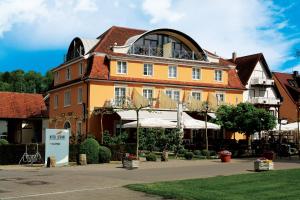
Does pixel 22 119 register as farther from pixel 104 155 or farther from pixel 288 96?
pixel 288 96

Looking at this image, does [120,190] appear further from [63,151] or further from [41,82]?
[41,82]

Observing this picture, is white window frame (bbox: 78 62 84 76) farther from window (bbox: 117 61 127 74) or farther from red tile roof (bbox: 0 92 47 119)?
red tile roof (bbox: 0 92 47 119)

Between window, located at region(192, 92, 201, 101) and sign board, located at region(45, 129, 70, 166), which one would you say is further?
window, located at region(192, 92, 201, 101)

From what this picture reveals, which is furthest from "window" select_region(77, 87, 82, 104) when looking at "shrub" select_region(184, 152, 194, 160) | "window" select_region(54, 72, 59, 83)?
"shrub" select_region(184, 152, 194, 160)

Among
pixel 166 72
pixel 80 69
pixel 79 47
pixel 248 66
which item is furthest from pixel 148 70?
pixel 248 66

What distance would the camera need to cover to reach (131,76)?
163 ft

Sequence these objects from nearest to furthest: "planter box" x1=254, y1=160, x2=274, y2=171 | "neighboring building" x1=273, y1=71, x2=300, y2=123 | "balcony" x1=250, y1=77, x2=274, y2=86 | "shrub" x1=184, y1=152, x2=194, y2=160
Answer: "planter box" x1=254, y1=160, x2=274, y2=171
"shrub" x1=184, y1=152, x2=194, y2=160
"balcony" x1=250, y1=77, x2=274, y2=86
"neighboring building" x1=273, y1=71, x2=300, y2=123

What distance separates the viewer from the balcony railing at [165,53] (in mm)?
50438

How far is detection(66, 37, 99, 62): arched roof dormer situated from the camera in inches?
2000

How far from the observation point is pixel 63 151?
31.0 m

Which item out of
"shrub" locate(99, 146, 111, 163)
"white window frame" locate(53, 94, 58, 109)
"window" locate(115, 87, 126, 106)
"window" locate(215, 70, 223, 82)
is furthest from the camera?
"white window frame" locate(53, 94, 58, 109)

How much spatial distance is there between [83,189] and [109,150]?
16.1m

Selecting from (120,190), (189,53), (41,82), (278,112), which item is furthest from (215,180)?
(41,82)

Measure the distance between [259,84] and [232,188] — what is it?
47.0 metres
